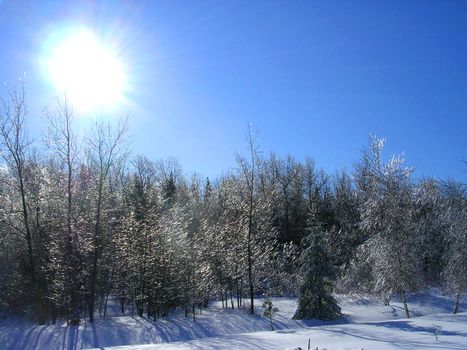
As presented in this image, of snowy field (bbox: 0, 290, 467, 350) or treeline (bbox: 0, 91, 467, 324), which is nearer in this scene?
snowy field (bbox: 0, 290, 467, 350)

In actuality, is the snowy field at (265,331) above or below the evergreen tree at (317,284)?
below

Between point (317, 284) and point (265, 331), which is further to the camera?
point (317, 284)

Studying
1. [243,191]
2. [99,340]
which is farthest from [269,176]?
[99,340]

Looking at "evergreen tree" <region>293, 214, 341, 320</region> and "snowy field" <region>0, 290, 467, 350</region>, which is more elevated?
"evergreen tree" <region>293, 214, 341, 320</region>

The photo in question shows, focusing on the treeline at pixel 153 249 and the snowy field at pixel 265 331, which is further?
the treeline at pixel 153 249

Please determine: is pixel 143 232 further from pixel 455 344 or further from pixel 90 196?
pixel 455 344

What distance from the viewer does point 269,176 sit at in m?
53.6

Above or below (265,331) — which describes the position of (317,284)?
above

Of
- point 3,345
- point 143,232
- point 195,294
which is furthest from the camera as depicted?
point 195,294

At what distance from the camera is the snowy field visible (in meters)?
10.0

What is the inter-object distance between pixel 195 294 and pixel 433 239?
20.2 m

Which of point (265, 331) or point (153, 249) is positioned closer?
point (265, 331)

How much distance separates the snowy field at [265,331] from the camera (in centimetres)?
1005

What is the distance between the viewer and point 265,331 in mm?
14406
